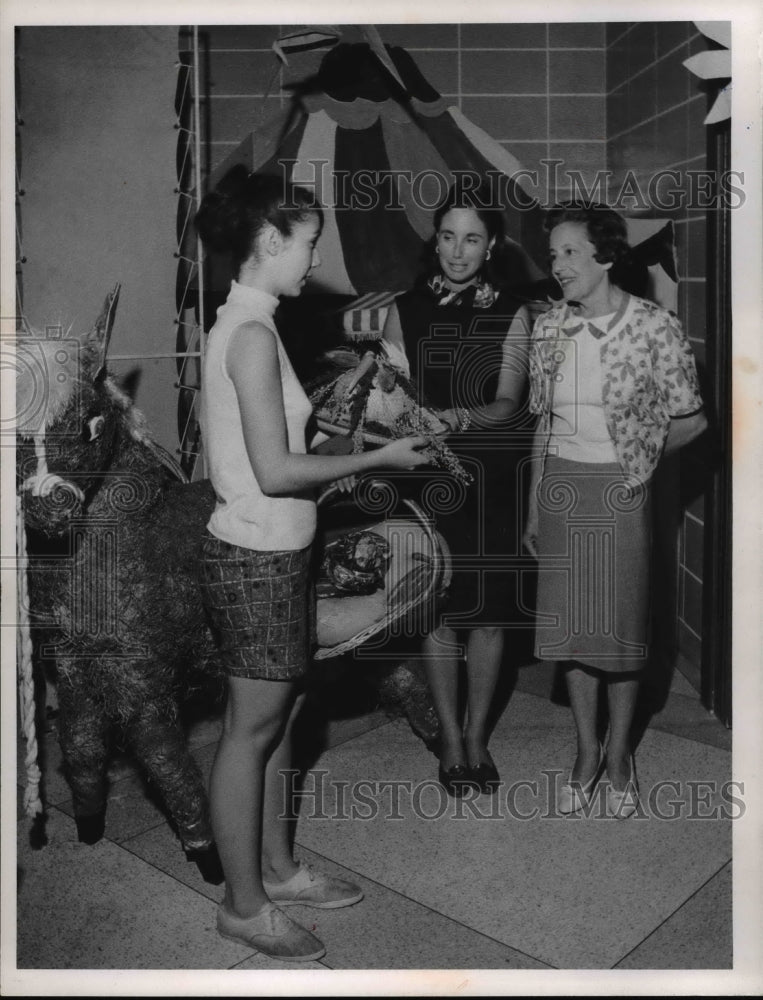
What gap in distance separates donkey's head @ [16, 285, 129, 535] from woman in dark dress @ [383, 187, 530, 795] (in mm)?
647

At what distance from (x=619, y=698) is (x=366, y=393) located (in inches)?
35.6

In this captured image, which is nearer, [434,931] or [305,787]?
[434,931]

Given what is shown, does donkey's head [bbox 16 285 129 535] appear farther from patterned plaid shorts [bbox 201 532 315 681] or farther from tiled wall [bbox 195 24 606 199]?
tiled wall [bbox 195 24 606 199]

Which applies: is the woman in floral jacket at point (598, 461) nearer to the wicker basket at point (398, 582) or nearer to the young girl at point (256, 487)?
the wicker basket at point (398, 582)

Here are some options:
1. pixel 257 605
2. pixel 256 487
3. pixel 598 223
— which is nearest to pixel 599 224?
pixel 598 223

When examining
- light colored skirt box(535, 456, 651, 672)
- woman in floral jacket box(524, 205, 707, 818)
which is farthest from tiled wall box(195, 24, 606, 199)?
light colored skirt box(535, 456, 651, 672)

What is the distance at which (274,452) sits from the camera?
180 centimetres

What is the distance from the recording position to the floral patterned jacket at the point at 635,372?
7.52 feet

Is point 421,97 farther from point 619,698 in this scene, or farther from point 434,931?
point 434,931

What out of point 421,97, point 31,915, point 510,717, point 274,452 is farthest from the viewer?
point 510,717

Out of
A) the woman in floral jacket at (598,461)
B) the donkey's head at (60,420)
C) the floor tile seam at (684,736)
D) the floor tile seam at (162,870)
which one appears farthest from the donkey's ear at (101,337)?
the floor tile seam at (684,736)

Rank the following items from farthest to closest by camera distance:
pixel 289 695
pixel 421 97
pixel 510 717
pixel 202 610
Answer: pixel 510 717, pixel 421 97, pixel 202 610, pixel 289 695

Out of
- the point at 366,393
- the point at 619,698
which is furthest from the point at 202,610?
the point at 619,698

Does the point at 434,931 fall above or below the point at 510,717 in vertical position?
below
